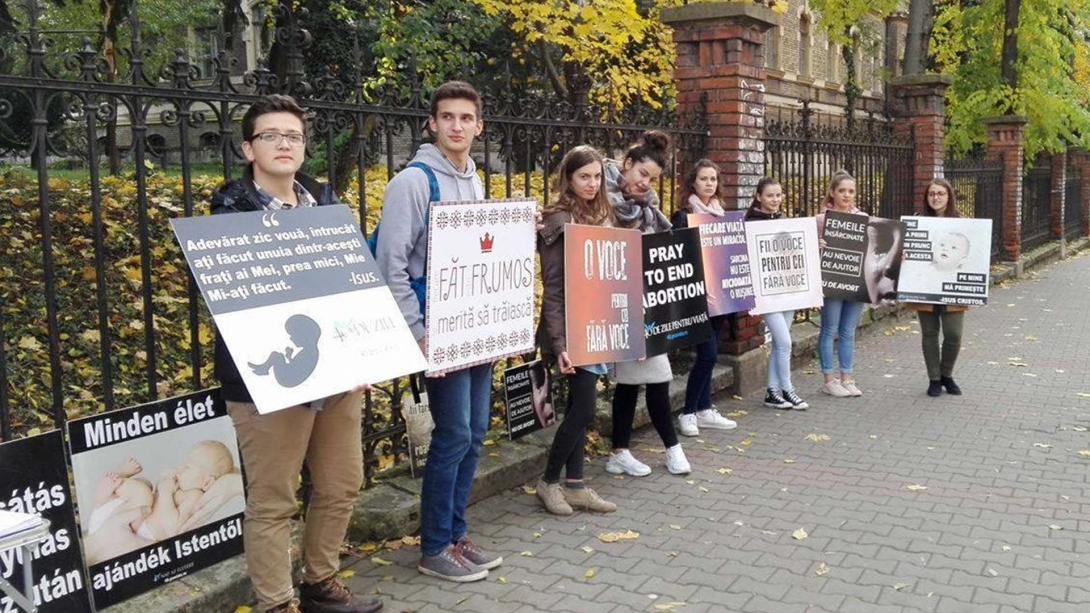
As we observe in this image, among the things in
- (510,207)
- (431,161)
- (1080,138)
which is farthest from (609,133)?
(1080,138)

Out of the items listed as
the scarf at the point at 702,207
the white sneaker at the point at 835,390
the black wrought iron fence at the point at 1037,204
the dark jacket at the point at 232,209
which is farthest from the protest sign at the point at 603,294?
the black wrought iron fence at the point at 1037,204

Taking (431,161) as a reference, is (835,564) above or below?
below

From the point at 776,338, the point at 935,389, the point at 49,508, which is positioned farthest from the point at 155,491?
the point at 935,389

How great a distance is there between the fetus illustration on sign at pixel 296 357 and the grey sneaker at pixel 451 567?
1412 mm

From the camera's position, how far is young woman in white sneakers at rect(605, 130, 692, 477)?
224 inches

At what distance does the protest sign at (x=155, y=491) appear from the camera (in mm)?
3611

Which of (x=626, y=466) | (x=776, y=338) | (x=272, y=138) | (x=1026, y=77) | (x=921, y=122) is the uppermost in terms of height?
(x=1026, y=77)

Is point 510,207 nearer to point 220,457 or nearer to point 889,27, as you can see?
point 220,457

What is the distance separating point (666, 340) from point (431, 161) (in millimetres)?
2233

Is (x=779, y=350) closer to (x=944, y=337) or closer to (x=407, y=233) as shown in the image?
(x=944, y=337)

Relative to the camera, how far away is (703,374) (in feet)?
22.7

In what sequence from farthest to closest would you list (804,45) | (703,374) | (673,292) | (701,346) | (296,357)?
(804,45)
(703,374)
(701,346)
(673,292)
(296,357)

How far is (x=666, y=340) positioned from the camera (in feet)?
19.3

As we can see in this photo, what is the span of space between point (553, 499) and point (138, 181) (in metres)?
2.68
